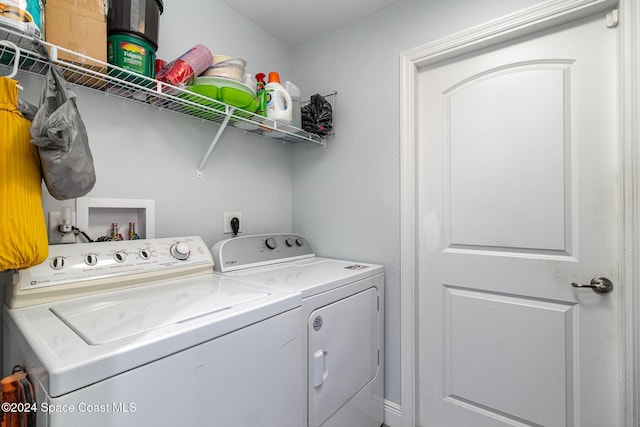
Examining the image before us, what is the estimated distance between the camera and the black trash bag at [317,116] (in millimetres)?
1966

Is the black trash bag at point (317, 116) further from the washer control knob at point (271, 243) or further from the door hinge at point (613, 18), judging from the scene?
the door hinge at point (613, 18)

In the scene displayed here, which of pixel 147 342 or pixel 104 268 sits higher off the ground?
pixel 104 268

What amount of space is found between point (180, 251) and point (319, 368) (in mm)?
802

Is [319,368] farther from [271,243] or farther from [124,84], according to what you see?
[124,84]

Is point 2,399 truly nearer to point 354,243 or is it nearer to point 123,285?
point 123,285

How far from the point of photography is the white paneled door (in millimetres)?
1329

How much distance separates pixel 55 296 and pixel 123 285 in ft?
0.66

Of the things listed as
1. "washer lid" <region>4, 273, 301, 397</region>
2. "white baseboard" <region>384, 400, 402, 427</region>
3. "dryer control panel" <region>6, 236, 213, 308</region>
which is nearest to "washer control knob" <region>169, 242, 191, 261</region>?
"dryer control panel" <region>6, 236, 213, 308</region>

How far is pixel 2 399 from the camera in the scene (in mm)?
697

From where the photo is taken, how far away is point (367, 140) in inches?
76.4

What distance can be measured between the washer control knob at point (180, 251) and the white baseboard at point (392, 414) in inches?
57.5

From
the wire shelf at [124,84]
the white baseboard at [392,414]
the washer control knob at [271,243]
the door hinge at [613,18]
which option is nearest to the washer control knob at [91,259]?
the wire shelf at [124,84]

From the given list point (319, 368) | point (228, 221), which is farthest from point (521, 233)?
point (228, 221)

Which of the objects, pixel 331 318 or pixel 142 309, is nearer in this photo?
pixel 142 309
